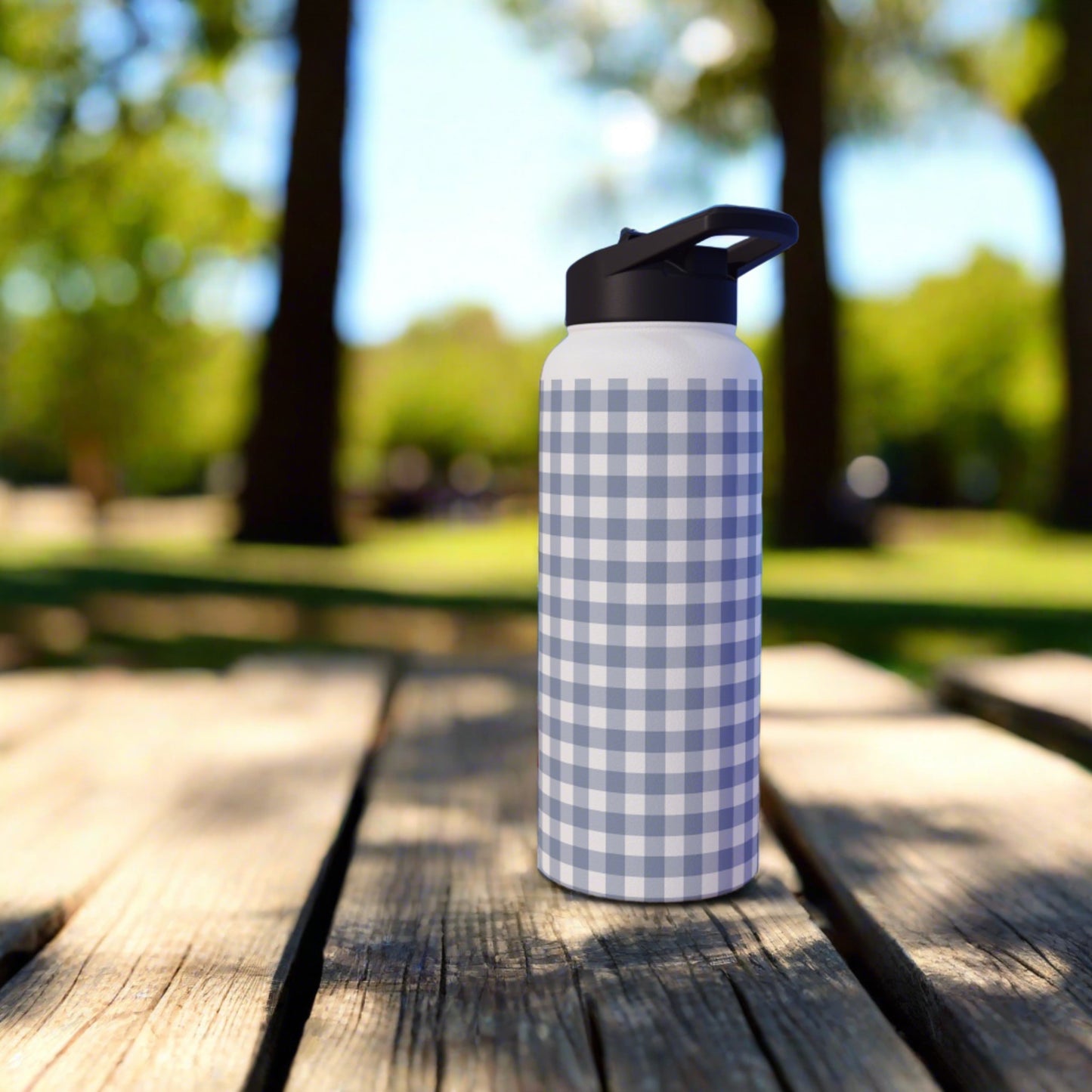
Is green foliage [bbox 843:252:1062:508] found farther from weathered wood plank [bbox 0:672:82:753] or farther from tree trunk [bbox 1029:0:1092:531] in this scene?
weathered wood plank [bbox 0:672:82:753]

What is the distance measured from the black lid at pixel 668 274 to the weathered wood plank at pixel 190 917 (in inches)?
30.8

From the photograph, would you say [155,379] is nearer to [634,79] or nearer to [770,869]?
[634,79]

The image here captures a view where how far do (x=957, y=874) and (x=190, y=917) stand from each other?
92cm

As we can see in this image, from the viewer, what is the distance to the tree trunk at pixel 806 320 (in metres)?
12.4

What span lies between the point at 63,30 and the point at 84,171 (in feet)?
5.12

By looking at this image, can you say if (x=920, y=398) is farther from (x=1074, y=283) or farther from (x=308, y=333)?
(x=308, y=333)

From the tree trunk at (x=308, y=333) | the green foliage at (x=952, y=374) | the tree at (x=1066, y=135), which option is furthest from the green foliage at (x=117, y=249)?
the green foliage at (x=952, y=374)

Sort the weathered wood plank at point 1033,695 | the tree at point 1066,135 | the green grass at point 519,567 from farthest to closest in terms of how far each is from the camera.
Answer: the tree at point 1066,135, the green grass at point 519,567, the weathered wood plank at point 1033,695

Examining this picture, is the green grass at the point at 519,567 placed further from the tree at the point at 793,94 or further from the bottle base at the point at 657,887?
the bottle base at the point at 657,887

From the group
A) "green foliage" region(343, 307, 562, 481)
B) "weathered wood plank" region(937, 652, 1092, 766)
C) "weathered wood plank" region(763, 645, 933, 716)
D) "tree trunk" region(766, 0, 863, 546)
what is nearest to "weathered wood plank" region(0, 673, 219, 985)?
"weathered wood plank" region(763, 645, 933, 716)

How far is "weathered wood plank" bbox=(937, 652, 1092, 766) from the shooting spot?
219cm

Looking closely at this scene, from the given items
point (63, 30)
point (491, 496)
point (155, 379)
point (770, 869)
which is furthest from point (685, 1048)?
point (155, 379)

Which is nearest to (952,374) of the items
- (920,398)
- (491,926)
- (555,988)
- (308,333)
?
(920,398)

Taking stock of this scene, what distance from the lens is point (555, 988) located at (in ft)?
3.86
